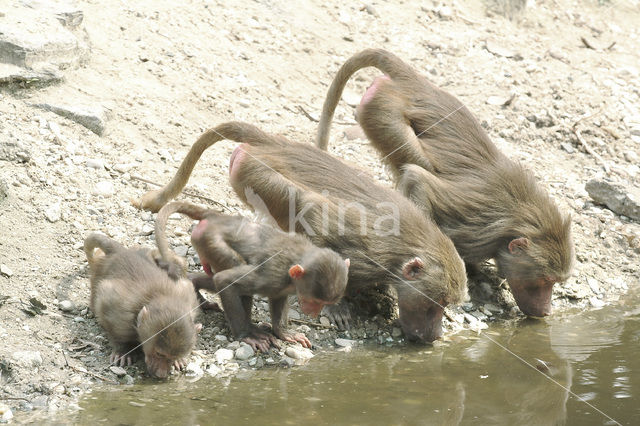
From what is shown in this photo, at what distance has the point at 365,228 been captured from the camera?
20.4 feet

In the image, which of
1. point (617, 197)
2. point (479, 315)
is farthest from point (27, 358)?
point (617, 197)

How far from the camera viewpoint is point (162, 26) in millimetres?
9102

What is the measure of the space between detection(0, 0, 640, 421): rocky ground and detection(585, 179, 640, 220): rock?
0.02 metres

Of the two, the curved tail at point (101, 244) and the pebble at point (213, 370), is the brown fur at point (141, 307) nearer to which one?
the curved tail at point (101, 244)

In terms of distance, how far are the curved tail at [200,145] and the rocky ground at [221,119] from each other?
5.2 inches

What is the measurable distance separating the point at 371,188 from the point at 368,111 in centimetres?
105

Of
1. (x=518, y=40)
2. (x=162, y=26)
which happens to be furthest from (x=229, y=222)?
(x=518, y=40)

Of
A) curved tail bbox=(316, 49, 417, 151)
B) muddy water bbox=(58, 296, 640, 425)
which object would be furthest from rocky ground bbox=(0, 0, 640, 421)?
curved tail bbox=(316, 49, 417, 151)

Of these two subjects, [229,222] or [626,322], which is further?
[626,322]

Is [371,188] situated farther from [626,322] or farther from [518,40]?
[518,40]

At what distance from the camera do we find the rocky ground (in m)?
5.82

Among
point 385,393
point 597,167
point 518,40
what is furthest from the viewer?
point 518,40

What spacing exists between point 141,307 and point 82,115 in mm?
2477

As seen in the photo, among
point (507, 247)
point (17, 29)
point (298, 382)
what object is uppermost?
point (17, 29)
